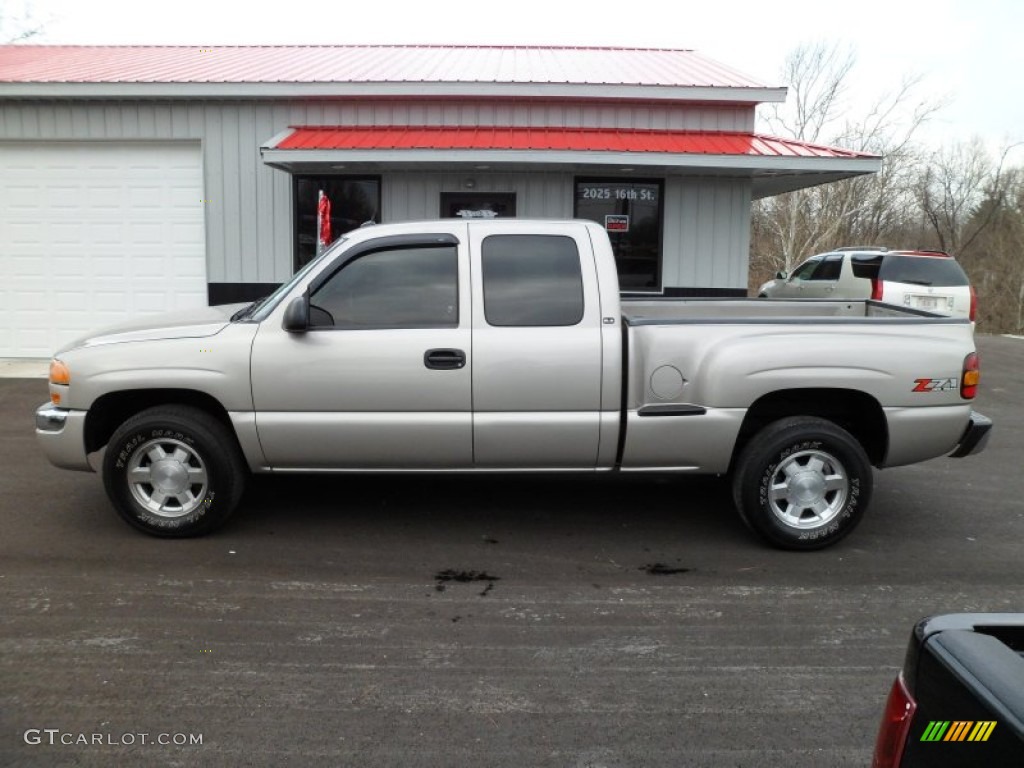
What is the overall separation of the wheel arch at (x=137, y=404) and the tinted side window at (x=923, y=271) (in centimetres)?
1141

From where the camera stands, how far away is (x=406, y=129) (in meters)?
11.7

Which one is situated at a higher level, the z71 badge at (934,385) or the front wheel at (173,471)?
the z71 badge at (934,385)

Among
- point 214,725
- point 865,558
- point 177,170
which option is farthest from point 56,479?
point 177,170

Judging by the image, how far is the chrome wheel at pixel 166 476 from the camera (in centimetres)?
525

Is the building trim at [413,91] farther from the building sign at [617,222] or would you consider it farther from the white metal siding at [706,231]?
the building sign at [617,222]

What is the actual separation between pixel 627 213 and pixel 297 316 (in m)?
7.78

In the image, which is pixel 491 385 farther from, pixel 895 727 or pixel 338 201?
pixel 338 201

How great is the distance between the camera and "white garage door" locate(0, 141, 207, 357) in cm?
1224

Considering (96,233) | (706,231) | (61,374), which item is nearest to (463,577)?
(61,374)

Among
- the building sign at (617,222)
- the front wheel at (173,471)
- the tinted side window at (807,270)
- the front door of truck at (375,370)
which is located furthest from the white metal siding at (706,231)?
the front wheel at (173,471)

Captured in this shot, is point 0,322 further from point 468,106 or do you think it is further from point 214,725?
point 214,725

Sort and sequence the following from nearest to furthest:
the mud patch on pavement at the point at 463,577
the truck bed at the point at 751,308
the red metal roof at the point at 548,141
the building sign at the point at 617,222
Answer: the mud patch on pavement at the point at 463,577 < the truck bed at the point at 751,308 < the red metal roof at the point at 548,141 < the building sign at the point at 617,222

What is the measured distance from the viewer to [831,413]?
218 inches

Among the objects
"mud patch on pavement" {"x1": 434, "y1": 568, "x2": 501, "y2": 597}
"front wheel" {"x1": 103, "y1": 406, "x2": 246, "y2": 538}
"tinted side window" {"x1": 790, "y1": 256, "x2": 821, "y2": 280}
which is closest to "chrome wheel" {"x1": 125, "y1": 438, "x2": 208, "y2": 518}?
"front wheel" {"x1": 103, "y1": 406, "x2": 246, "y2": 538}
